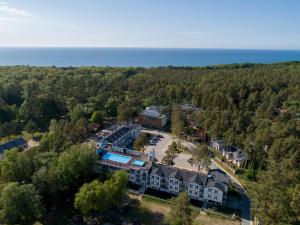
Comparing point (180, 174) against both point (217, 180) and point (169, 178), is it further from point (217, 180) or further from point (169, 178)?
point (217, 180)

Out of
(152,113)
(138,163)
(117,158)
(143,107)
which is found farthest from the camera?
(143,107)

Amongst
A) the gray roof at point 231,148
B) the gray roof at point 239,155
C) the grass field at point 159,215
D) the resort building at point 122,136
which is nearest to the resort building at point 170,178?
the grass field at point 159,215

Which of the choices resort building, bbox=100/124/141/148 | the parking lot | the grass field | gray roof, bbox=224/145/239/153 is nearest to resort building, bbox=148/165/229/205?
the grass field

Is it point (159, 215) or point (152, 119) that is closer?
point (159, 215)

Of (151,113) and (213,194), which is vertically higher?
(151,113)

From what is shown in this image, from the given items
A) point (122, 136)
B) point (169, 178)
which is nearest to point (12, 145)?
point (122, 136)

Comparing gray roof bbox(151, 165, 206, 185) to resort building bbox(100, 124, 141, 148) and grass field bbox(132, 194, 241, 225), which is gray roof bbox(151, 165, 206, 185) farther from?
resort building bbox(100, 124, 141, 148)

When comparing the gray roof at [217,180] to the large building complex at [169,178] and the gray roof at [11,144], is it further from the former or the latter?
the gray roof at [11,144]
